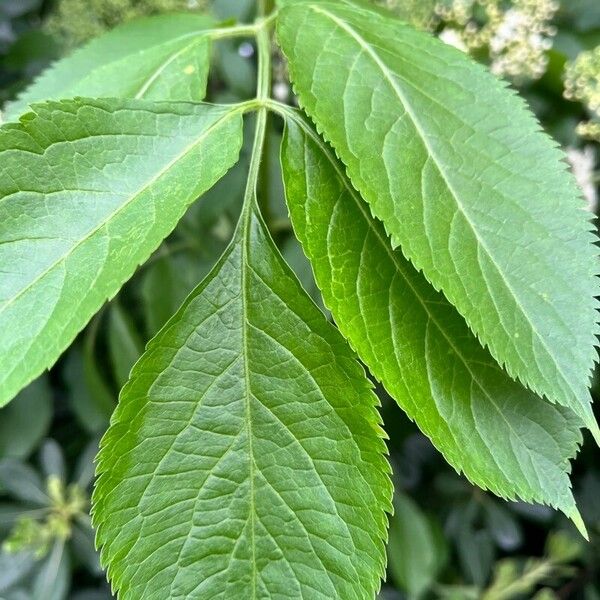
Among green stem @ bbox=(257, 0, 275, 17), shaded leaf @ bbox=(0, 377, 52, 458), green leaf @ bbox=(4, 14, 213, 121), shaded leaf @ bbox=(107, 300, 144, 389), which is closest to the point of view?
green leaf @ bbox=(4, 14, 213, 121)

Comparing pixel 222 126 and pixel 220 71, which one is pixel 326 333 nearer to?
pixel 222 126

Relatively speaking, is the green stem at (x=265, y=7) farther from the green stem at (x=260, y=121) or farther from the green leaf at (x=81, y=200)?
the green leaf at (x=81, y=200)

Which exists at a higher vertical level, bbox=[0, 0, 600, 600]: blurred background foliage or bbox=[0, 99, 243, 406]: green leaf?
bbox=[0, 99, 243, 406]: green leaf

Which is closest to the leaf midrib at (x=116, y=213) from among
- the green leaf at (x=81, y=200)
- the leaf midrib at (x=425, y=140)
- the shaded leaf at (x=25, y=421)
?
the green leaf at (x=81, y=200)

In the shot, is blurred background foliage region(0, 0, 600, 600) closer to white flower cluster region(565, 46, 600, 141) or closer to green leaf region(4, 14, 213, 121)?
white flower cluster region(565, 46, 600, 141)

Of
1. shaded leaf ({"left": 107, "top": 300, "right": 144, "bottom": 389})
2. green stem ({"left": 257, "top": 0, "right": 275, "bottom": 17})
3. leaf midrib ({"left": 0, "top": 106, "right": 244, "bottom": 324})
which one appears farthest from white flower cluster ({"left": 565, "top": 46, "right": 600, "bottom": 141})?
shaded leaf ({"left": 107, "top": 300, "right": 144, "bottom": 389})

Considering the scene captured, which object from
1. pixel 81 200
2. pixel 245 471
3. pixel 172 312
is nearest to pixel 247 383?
pixel 245 471

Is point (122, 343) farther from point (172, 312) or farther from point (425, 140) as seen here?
point (425, 140)
